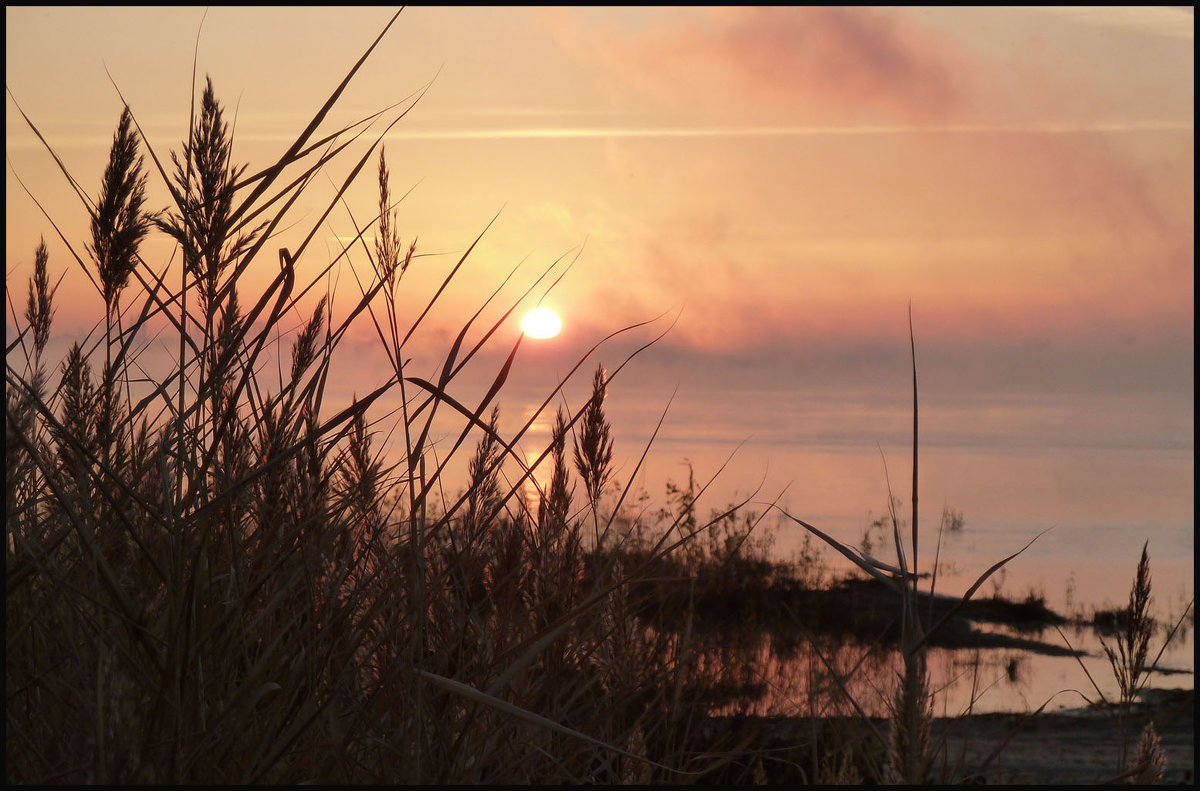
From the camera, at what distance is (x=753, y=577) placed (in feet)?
31.9

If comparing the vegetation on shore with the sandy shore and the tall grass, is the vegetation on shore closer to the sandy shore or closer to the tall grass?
the tall grass

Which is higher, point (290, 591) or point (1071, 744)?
point (290, 591)

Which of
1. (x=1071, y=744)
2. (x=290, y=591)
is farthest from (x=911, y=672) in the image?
(x=1071, y=744)

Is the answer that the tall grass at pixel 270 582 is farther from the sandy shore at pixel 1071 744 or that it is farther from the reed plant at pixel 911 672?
the sandy shore at pixel 1071 744

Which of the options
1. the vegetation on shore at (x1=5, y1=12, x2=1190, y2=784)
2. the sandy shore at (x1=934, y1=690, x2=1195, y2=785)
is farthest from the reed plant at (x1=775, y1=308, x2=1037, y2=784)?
the sandy shore at (x1=934, y1=690, x2=1195, y2=785)

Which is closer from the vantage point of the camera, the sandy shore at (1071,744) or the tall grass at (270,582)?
the tall grass at (270,582)

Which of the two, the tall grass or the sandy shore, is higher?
the tall grass

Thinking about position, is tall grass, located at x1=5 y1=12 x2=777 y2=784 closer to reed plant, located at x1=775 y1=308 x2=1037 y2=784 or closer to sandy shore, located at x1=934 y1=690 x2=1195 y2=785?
reed plant, located at x1=775 y1=308 x2=1037 y2=784

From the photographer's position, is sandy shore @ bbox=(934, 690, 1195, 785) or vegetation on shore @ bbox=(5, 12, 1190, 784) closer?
vegetation on shore @ bbox=(5, 12, 1190, 784)

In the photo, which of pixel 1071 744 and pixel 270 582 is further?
pixel 1071 744

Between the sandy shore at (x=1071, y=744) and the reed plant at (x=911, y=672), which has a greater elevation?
the reed plant at (x=911, y=672)

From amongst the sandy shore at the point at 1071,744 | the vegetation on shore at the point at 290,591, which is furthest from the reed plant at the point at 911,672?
the sandy shore at the point at 1071,744

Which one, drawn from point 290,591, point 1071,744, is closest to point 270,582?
point 290,591

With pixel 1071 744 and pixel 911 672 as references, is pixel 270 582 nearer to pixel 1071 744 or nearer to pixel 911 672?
pixel 911 672
